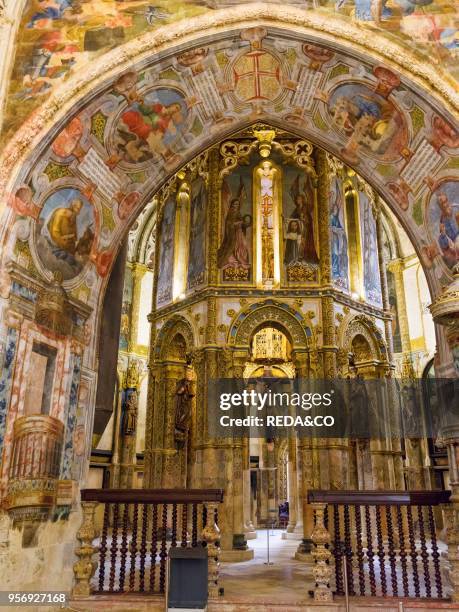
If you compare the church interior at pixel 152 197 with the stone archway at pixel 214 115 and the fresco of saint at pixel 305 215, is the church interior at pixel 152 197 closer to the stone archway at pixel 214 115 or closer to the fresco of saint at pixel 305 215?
the stone archway at pixel 214 115

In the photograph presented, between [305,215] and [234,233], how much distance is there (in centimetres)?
219

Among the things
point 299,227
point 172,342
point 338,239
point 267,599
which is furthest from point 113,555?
point 338,239

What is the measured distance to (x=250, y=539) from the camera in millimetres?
15688

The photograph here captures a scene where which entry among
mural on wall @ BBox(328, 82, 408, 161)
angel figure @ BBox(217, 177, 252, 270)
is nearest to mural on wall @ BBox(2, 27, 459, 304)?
mural on wall @ BBox(328, 82, 408, 161)

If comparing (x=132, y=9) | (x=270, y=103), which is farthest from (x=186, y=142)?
(x=132, y=9)

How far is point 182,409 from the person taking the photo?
50.0 feet

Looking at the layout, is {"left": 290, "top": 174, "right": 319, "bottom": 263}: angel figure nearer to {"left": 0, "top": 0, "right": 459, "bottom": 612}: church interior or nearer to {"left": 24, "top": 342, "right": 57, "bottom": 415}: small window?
{"left": 0, "top": 0, "right": 459, "bottom": 612}: church interior

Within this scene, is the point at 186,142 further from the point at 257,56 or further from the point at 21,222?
the point at 21,222

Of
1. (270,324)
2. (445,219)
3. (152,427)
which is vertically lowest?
(152,427)

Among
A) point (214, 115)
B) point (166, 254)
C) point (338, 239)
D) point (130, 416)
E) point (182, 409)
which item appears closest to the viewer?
point (214, 115)

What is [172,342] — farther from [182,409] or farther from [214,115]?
[214,115]

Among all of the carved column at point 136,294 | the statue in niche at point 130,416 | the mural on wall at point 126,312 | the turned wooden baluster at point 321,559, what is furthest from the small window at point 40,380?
the carved column at point 136,294

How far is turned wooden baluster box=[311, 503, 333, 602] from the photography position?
6.50 m

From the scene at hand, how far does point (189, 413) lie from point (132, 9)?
10.5m
